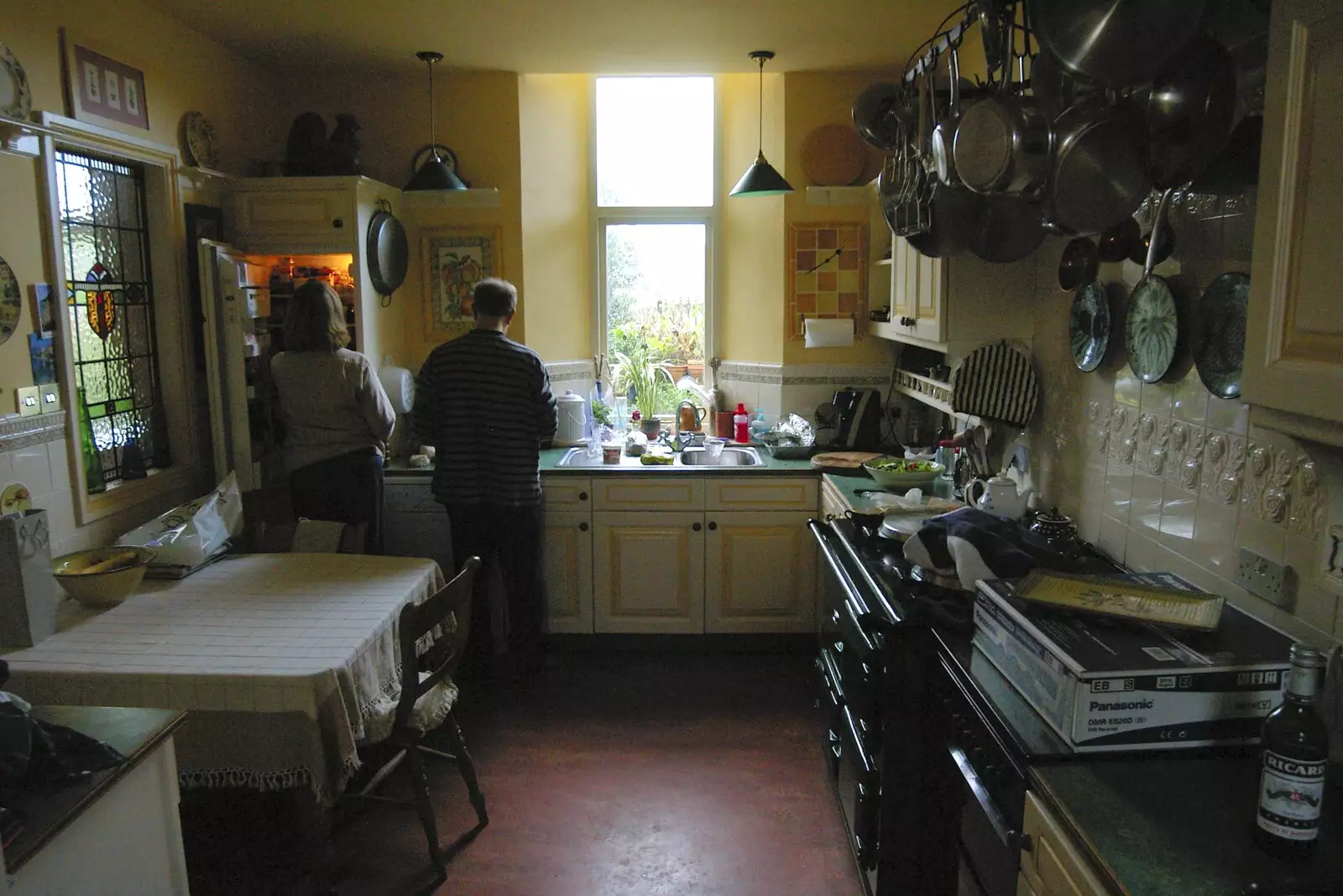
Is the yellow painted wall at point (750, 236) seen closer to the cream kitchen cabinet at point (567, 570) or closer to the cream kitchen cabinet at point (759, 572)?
the cream kitchen cabinet at point (759, 572)

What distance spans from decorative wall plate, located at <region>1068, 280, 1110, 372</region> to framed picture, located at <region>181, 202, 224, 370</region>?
9.60 ft

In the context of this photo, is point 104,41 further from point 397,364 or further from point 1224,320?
point 1224,320

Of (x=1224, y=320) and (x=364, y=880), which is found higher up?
(x=1224, y=320)

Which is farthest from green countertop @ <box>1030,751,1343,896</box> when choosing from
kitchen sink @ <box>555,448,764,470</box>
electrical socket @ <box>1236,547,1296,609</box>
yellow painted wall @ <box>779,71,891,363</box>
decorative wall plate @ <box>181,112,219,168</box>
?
decorative wall plate @ <box>181,112,219,168</box>

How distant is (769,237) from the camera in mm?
4211

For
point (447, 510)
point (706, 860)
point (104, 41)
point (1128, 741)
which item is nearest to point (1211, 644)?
point (1128, 741)

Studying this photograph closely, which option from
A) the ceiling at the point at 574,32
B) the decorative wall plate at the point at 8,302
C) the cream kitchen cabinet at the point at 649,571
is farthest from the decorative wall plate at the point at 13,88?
the cream kitchen cabinet at the point at 649,571

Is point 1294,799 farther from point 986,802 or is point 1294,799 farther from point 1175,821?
point 986,802

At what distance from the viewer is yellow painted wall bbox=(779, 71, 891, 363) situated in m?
4.04

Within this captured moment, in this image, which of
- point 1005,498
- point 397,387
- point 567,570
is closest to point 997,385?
point 1005,498

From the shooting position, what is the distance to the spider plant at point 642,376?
14.5 feet

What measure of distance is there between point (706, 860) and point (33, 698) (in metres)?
1.70

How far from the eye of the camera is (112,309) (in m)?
3.10

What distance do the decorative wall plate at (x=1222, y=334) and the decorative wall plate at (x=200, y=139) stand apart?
3.34 m
